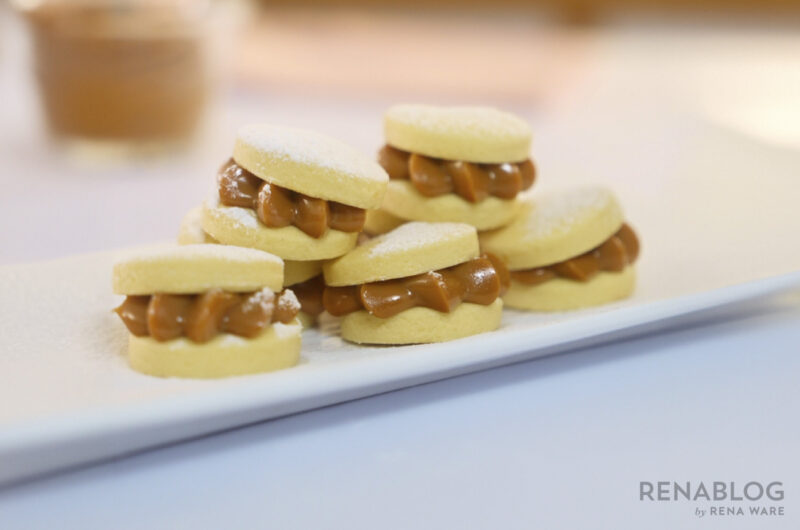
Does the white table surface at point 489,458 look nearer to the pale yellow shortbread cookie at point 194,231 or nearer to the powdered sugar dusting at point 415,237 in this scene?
the powdered sugar dusting at point 415,237

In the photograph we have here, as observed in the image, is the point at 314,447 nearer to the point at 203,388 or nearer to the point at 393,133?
the point at 203,388

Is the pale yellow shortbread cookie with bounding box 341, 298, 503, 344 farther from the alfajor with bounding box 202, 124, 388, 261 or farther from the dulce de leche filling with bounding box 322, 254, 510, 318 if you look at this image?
the alfajor with bounding box 202, 124, 388, 261

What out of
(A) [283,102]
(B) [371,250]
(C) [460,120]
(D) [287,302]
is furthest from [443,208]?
(A) [283,102]

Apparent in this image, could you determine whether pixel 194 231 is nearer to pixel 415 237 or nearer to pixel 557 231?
pixel 415 237

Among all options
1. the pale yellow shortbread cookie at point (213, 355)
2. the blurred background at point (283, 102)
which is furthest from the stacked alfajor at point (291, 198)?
the blurred background at point (283, 102)

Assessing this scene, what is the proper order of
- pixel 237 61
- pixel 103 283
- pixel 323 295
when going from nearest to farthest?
1. pixel 323 295
2. pixel 103 283
3. pixel 237 61

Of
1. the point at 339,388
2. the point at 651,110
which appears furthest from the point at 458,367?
the point at 651,110
